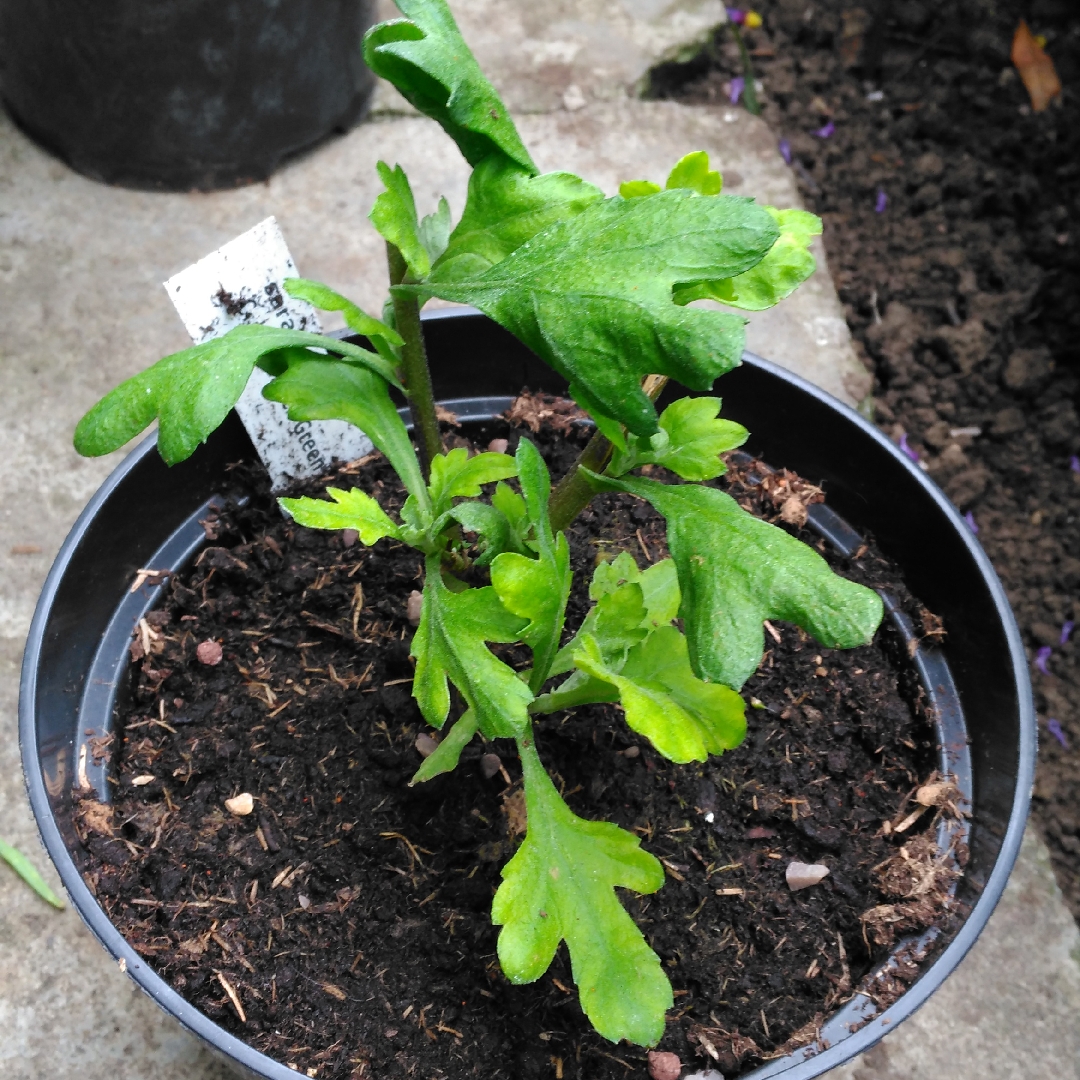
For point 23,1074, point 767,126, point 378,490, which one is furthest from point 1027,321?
point 23,1074

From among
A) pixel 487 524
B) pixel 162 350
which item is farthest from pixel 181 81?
pixel 487 524

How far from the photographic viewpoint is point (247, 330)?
90cm

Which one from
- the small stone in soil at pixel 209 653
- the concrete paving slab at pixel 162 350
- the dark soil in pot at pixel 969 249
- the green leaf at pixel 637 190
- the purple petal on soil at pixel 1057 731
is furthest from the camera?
the dark soil in pot at pixel 969 249

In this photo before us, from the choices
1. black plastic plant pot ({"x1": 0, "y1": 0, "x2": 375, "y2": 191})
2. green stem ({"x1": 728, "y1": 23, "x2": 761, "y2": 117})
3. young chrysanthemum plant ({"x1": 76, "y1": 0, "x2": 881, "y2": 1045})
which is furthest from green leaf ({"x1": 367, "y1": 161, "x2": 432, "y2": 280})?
green stem ({"x1": 728, "y1": 23, "x2": 761, "y2": 117})

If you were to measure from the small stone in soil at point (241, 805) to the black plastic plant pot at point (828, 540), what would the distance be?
4.9 inches

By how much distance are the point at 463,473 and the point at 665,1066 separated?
0.54 meters

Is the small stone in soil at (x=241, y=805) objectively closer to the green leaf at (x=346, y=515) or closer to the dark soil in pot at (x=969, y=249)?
the green leaf at (x=346, y=515)

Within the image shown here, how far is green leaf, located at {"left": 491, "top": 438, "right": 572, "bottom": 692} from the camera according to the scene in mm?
725

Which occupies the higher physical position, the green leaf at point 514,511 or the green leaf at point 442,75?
the green leaf at point 442,75

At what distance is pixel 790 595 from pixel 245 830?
1.98 ft

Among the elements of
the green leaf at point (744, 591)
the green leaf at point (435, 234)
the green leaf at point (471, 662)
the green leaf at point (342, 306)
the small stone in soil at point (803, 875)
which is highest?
the green leaf at point (435, 234)

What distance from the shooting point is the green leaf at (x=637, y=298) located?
0.64m

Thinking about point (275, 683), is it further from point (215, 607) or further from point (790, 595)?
point (790, 595)

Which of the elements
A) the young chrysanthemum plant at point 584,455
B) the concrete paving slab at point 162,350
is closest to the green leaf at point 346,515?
the young chrysanthemum plant at point 584,455
